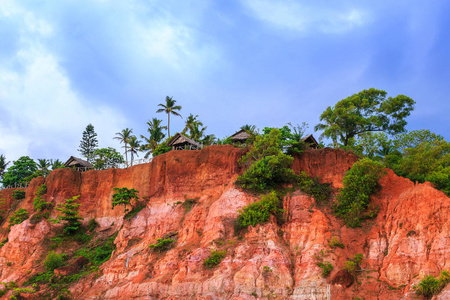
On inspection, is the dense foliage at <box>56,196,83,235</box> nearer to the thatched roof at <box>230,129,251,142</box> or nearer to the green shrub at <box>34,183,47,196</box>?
the green shrub at <box>34,183,47,196</box>

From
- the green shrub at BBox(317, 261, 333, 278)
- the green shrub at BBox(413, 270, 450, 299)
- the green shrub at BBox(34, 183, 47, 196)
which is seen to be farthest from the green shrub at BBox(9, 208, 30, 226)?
the green shrub at BBox(413, 270, 450, 299)

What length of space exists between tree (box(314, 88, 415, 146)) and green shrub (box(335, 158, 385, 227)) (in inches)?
457

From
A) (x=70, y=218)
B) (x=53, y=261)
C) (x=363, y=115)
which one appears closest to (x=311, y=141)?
(x=363, y=115)

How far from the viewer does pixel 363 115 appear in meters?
44.9

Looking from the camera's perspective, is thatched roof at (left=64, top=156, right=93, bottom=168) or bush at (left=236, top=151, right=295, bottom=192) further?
thatched roof at (left=64, top=156, right=93, bottom=168)

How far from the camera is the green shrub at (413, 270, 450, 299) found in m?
22.7

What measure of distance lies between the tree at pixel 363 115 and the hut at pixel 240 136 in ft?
23.8

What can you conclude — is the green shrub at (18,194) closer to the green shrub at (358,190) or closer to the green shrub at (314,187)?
the green shrub at (314,187)

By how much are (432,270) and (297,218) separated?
9.92 meters

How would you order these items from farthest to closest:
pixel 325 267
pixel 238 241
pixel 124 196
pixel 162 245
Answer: pixel 124 196 < pixel 162 245 < pixel 238 241 < pixel 325 267

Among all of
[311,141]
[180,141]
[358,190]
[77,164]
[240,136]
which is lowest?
[358,190]

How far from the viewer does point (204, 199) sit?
122 feet

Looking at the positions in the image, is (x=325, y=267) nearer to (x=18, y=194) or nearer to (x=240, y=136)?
(x=240, y=136)

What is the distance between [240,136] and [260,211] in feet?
48.1
